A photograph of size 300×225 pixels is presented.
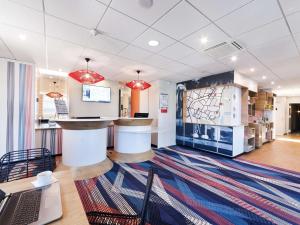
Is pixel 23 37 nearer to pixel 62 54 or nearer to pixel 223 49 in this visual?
pixel 62 54

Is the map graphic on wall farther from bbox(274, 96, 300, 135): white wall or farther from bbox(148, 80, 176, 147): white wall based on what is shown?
bbox(274, 96, 300, 135): white wall

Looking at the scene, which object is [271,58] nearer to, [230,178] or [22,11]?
[230,178]

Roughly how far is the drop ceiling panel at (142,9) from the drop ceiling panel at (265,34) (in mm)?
1515

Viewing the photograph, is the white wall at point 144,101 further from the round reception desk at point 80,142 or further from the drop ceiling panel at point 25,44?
the drop ceiling panel at point 25,44

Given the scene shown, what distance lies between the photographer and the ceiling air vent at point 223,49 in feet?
9.43

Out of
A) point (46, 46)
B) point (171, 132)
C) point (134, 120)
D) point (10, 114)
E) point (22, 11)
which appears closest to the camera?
point (22, 11)

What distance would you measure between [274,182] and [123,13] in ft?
13.7

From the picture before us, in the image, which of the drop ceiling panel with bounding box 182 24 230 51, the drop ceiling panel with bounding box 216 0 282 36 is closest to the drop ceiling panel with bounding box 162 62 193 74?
the drop ceiling panel with bounding box 182 24 230 51

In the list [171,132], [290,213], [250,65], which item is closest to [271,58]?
[250,65]

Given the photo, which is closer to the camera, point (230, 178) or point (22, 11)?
point (22, 11)

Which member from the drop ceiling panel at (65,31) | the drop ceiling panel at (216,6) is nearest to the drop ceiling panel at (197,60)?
the drop ceiling panel at (216,6)

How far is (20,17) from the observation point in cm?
214

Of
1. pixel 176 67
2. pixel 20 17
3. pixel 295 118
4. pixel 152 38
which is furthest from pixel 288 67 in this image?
pixel 295 118

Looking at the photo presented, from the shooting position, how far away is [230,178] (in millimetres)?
3260
